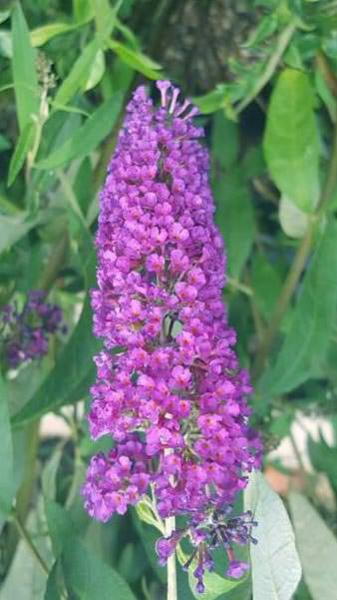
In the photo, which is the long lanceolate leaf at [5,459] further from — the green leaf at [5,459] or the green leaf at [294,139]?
the green leaf at [294,139]

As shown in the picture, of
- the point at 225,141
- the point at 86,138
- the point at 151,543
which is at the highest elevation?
the point at 86,138

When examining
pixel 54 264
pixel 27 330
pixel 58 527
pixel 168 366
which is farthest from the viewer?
pixel 54 264

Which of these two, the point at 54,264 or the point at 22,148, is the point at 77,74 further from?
the point at 54,264

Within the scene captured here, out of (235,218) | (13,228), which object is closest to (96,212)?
(13,228)

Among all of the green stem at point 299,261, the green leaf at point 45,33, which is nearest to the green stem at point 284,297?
the green stem at point 299,261

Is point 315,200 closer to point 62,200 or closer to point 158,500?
point 62,200

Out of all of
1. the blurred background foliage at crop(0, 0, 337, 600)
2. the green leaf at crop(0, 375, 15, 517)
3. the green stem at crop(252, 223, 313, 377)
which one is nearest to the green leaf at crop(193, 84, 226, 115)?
the blurred background foliage at crop(0, 0, 337, 600)
